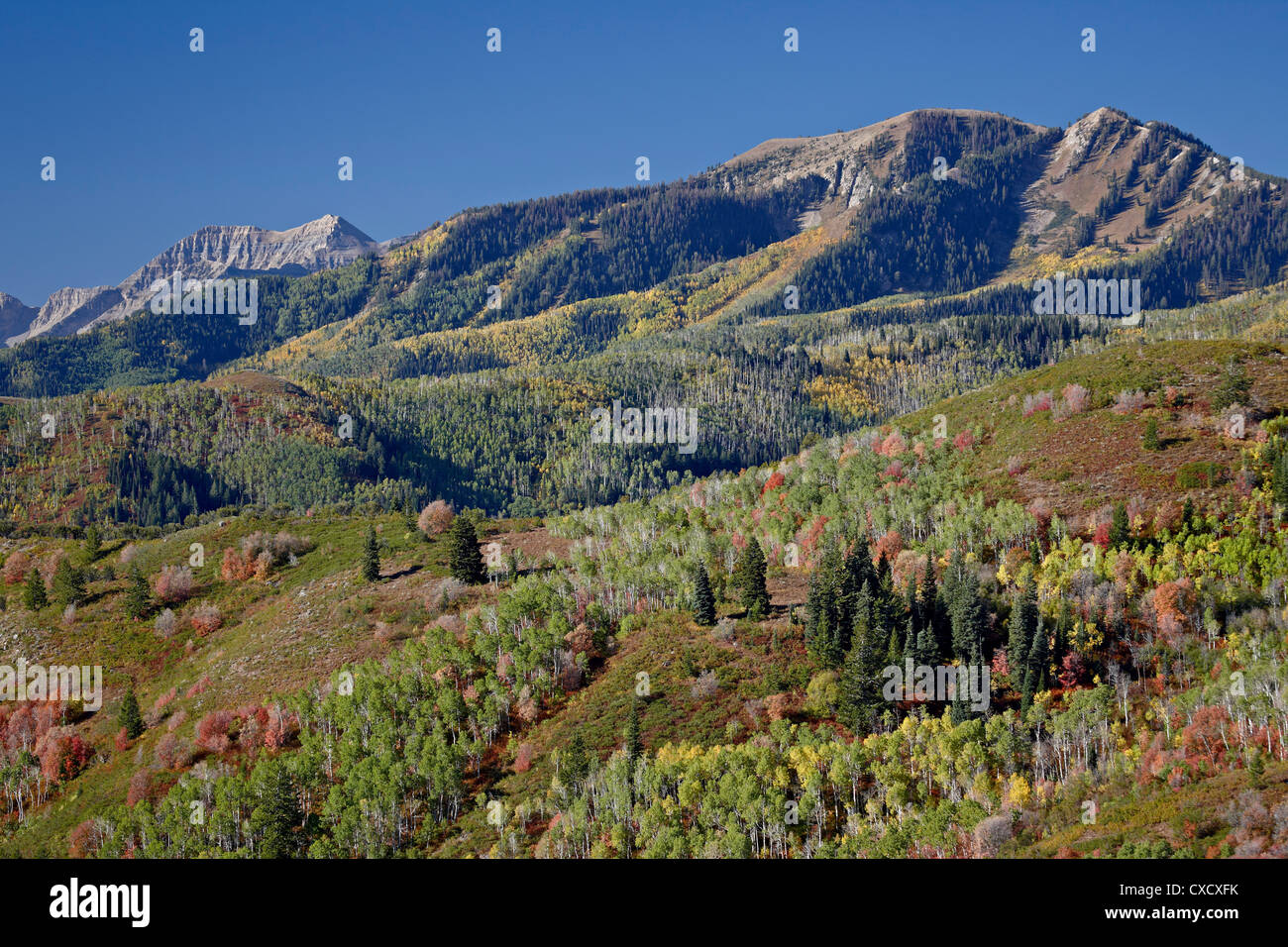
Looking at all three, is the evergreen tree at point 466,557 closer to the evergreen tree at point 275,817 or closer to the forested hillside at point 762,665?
the forested hillside at point 762,665

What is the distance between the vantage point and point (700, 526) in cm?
12875

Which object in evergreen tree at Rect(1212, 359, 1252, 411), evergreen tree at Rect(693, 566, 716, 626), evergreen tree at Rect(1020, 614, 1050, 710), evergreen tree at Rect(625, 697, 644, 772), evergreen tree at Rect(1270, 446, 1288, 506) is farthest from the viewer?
evergreen tree at Rect(1212, 359, 1252, 411)

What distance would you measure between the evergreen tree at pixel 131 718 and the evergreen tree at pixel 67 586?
36872 millimetres

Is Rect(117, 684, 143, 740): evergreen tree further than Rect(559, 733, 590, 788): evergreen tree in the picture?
Yes

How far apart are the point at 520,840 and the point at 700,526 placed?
219 ft

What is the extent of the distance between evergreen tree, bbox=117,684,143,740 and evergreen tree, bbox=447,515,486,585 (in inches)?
1453

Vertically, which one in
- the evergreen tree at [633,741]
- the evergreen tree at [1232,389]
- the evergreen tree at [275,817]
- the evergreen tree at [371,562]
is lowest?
the evergreen tree at [275,817]

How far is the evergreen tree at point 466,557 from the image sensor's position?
4530 inches

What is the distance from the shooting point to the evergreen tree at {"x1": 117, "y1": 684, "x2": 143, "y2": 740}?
314 feet

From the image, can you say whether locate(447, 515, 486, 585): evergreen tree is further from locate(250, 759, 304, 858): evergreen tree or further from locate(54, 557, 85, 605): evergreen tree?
locate(54, 557, 85, 605): evergreen tree

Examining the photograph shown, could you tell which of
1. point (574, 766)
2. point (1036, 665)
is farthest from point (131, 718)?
point (1036, 665)

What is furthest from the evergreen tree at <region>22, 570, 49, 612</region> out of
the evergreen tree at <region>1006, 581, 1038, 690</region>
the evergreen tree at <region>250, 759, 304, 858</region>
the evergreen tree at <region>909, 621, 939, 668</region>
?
the evergreen tree at <region>1006, 581, 1038, 690</region>

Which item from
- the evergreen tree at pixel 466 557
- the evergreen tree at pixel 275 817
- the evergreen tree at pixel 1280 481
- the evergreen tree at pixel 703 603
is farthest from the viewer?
the evergreen tree at pixel 466 557

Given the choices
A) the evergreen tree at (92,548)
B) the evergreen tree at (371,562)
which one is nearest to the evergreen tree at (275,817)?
the evergreen tree at (371,562)
